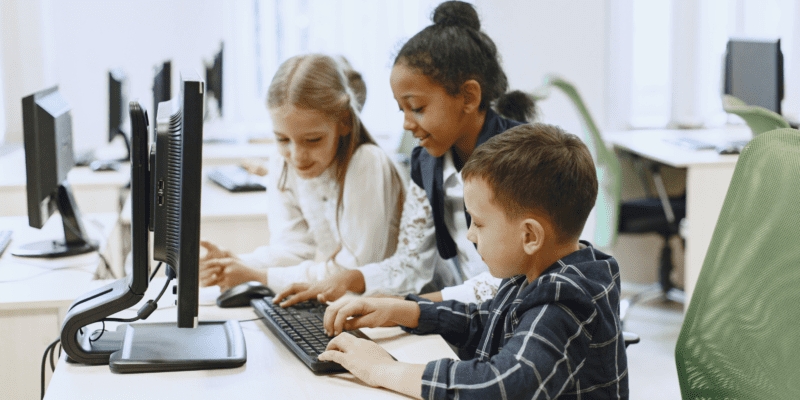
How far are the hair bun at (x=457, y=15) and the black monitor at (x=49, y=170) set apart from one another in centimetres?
92

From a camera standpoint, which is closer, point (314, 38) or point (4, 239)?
point (4, 239)

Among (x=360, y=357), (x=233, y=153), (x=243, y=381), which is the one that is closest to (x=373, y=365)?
(x=360, y=357)

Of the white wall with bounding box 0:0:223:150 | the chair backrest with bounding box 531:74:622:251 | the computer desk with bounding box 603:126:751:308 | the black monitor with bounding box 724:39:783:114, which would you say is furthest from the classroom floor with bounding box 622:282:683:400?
the white wall with bounding box 0:0:223:150

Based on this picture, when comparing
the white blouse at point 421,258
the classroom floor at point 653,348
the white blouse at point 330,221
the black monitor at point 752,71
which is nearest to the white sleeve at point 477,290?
the white blouse at point 421,258

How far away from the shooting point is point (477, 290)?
1.31 meters

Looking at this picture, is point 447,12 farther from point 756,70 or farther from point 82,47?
point 82,47

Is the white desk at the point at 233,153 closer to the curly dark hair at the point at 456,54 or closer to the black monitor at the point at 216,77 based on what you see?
the black monitor at the point at 216,77

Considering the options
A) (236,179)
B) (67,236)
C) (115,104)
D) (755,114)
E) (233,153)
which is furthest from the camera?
(233,153)

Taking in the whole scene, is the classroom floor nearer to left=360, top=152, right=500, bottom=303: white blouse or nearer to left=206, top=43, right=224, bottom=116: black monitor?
left=360, top=152, right=500, bottom=303: white blouse

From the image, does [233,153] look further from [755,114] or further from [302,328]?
[302,328]

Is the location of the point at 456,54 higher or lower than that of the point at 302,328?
higher

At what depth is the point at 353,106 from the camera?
5.42 ft

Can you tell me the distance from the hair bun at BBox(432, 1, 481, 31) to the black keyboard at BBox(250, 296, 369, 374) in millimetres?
618

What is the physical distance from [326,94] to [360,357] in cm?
78
